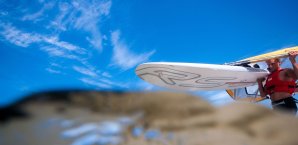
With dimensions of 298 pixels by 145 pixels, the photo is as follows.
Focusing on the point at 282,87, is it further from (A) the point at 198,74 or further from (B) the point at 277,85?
(A) the point at 198,74

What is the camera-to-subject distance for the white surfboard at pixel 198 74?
7238 millimetres

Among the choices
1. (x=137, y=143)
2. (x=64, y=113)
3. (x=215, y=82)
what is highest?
(x=215, y=82)

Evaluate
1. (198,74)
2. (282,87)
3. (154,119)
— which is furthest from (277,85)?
(154,119)

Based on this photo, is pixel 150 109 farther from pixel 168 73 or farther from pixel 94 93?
pixel 168 73

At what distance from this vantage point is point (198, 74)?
737cm

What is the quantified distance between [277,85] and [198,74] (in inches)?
81.7

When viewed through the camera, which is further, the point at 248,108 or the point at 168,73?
the point at 168,73

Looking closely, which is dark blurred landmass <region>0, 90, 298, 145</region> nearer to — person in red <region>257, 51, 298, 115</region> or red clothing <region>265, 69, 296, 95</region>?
person in red <region>257, 51, 298, 115</region>

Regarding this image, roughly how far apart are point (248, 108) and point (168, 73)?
627 cm

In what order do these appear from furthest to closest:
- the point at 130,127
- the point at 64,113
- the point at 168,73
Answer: the point at 168,73 < the point at 130,127 < the point at 64,113

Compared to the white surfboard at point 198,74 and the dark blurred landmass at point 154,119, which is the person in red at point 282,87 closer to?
the white surfboard at point 198,74

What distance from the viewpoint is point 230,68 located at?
7.78 meters

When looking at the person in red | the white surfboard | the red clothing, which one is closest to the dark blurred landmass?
the person in red

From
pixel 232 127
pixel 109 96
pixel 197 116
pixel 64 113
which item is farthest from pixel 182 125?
pixel 64 113
